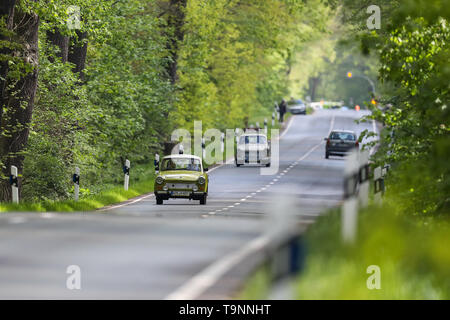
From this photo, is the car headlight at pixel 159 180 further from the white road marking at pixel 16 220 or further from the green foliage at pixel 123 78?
the white road marking at pixel 16 220

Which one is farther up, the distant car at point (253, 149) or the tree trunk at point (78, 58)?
the tree trunk at point (78, 58)

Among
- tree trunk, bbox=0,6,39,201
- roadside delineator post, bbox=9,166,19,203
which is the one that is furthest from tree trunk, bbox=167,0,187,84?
roadside delineator post, bbox=9,166,19,203

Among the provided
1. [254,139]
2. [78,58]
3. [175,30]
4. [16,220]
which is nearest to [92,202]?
[78,58]

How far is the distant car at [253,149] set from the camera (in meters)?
47.4

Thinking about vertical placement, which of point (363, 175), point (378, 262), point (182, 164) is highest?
point (363, 175)

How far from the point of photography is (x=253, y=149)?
4750 centimetres

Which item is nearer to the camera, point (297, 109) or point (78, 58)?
point (78, 58)

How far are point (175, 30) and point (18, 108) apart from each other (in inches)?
860

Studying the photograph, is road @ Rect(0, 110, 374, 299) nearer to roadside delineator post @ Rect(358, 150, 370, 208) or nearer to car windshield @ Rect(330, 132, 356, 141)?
roadside delineator post @ Rect(358, 150, 370, 208)

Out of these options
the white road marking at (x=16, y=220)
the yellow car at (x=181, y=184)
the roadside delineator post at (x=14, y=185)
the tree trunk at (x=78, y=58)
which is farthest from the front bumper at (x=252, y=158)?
the white road marking at (x=16, y=220)

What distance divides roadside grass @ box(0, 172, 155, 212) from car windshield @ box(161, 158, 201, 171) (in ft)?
6.24

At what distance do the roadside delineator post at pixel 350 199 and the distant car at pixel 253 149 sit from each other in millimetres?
36552

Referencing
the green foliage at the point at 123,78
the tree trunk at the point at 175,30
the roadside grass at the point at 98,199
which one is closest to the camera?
the roadside grass at the point at 98,199

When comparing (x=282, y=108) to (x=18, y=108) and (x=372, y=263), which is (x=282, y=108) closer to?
(x=18, y=108)
